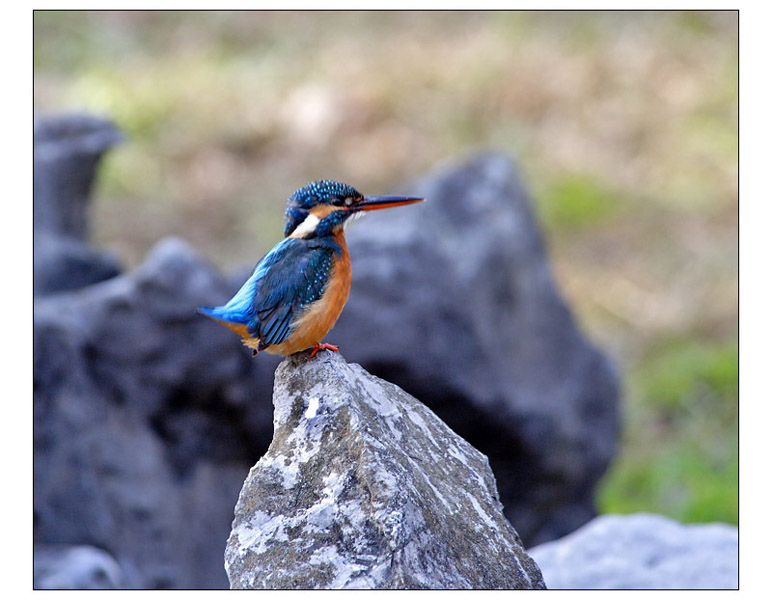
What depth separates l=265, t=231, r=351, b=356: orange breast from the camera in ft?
9.04

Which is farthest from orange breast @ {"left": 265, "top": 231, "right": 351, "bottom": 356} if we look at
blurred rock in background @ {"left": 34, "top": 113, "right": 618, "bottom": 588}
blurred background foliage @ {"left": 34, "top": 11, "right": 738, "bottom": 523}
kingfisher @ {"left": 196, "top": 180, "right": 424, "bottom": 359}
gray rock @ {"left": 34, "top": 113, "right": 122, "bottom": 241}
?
blurred background foliage @ {"left": 34, "top": 11, "right": 738, "bottom": 523}

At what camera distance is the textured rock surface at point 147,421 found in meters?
4.30

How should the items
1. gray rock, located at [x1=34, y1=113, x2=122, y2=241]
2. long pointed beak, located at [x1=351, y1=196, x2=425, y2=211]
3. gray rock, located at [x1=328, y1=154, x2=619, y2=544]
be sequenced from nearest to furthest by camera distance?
long pointed beak, located at [x1=351, y1=196, x2=425, y2=211], gray rock, located at [x1=328, y1=154, x2=619, y2=544], gray rock, located at [x1=34, y1=113, x2=122, y2=241]

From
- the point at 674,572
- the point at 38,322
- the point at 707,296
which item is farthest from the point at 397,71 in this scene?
the point at 674,572

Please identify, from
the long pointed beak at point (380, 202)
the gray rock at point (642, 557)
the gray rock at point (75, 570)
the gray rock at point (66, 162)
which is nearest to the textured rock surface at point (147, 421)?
the gray rock at point (75, 570)

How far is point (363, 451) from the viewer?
2.40 meters

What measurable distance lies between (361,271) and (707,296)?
4.36 m

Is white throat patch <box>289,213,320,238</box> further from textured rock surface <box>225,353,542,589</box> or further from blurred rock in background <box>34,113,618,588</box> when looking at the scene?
blurred rock in background <box>34,113,618,588</box>

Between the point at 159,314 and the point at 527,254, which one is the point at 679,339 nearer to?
the point at 527,254

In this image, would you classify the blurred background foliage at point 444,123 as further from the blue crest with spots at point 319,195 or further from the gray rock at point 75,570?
the blue crest with spots at point 319,195

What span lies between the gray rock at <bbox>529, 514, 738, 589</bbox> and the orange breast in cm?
130

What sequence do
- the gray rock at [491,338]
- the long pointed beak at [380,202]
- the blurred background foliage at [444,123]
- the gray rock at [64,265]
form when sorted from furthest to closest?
the blurred background foliage at [444,123] < the gray rock at [64,265] < the gray rock at [491,338] < the long pointed beak at [380,202]

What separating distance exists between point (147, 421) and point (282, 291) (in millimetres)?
2059

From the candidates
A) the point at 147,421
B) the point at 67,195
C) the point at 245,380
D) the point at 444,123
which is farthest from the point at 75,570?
the point at 444,123
